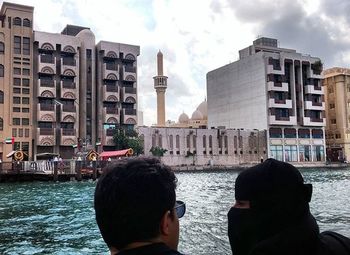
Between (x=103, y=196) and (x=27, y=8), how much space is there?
65.3 metres

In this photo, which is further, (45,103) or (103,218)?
(45,103)

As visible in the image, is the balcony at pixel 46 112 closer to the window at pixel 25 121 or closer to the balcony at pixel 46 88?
the balcony at pixel 46 88

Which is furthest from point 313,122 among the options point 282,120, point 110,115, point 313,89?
point 110,115

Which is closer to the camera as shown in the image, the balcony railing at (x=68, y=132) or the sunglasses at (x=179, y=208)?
the sunglasses at (x=179, y=208)

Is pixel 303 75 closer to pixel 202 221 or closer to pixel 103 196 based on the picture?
pixel 202 221

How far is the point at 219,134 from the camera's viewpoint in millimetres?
80250

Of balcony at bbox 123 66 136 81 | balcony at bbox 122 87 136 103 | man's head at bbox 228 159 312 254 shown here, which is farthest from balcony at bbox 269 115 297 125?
man's head at bbox 228 159 312 254

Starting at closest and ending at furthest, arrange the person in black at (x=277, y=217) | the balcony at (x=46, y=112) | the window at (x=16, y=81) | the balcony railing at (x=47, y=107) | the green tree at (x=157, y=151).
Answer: the person in black at (x=277, y=217), the window at (x=16, y=81), the balcony at (x=46, y=112), the balcony railing at (x=47, y=107), the green tree at (x=157, y=151)

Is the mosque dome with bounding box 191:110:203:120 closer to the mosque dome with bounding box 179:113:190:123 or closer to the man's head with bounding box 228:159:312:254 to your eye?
the mosque dome with bounding box 179:113:190:123

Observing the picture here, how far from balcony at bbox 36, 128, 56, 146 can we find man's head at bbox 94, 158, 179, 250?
59.7m

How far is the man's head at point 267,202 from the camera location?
2.29 metres

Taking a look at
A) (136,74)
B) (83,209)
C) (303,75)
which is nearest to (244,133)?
(303,75)

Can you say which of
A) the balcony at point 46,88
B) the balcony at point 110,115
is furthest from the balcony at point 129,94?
the balcony at point 46,88

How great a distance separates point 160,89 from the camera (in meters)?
98.9
